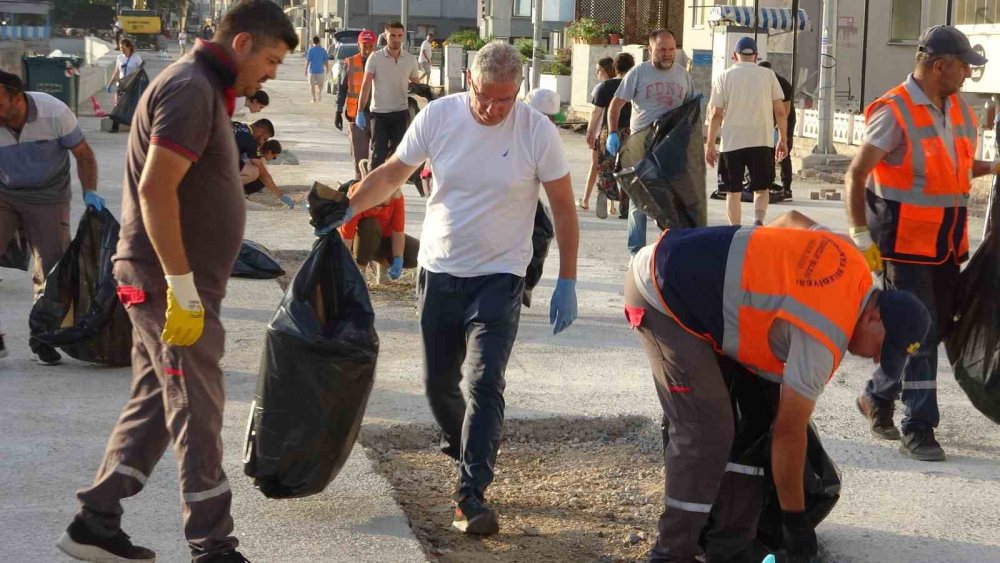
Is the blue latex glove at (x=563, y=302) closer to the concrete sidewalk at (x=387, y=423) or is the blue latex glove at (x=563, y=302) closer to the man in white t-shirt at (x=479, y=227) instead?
the man in white t-shirt at (x=479, y=227)

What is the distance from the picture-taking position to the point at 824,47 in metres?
18.1

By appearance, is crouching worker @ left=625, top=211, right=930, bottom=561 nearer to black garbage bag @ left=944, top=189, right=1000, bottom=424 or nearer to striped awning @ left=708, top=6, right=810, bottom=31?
black garbage bag @ left=944, top=189, right=1000, bottom=424

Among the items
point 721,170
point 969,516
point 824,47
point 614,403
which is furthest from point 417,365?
point 824,47

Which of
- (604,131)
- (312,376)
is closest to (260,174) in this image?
(604,131)

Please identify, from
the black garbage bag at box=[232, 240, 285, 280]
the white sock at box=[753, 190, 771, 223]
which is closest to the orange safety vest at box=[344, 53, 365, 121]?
the white sock at box=[753, 190, 771, 223]

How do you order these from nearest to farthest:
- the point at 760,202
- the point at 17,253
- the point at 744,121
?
the point at 17,253 < the point at 744,121 < the point at 760,202

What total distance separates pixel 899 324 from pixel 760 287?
39 cm

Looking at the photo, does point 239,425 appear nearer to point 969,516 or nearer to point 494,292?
point 494,292

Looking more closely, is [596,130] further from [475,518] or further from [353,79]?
[475,518]

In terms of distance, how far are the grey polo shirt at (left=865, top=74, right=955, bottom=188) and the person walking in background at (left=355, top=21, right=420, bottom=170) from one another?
7655mm

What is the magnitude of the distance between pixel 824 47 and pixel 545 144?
47.0ft

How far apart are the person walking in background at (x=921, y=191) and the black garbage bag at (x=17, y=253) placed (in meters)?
4.53

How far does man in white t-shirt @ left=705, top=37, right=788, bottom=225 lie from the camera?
11.0m

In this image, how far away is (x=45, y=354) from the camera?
695cm
